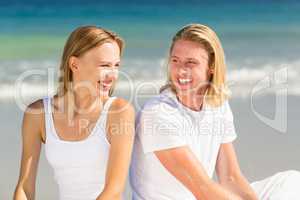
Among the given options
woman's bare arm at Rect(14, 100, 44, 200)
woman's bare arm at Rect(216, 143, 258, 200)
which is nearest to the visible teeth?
woman's bare arm at Rect(216, 143, 258, 200)

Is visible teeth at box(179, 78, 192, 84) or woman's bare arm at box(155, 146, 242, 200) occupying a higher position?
visible teeth at box(179, 78, 192, 84)

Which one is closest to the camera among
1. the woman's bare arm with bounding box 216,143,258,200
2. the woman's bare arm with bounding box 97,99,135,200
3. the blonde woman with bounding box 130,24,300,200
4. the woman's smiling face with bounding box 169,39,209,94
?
the woman's bare arm with bounding box 97,99,135,200

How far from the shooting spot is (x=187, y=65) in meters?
3.00

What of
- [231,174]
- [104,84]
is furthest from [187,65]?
[231,174]

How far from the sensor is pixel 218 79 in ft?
10.2

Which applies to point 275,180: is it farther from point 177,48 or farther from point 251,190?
point 177,48

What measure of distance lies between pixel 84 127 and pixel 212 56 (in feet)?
2.68

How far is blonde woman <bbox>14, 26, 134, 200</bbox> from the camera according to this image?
2.81m

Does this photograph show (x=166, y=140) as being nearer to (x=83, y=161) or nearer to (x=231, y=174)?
(x=83, y=161)

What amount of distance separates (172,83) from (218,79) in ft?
0.88

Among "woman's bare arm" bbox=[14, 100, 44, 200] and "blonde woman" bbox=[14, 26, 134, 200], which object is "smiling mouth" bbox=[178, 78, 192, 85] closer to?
"blonde woman" bbox=[14, 26, 134, 200]

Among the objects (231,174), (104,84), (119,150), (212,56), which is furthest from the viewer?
(231,174)

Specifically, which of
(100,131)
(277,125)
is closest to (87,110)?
(100,131)

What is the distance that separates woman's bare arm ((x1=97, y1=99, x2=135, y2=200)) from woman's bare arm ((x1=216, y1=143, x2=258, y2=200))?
677 mm
